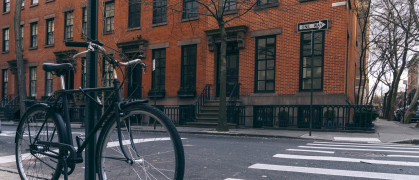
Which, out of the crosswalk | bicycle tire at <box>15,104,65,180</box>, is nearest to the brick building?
the crosswalk

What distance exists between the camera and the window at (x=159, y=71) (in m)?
20.1

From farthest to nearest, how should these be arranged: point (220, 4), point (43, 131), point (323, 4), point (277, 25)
Answer: point (277, 25), point (323, 4), point (220, 4), point (43, 131)

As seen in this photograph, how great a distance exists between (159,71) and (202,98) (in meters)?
4.07

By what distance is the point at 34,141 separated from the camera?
379 cm

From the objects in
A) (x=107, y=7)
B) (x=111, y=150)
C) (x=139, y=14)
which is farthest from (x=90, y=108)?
(x=107, y=7)

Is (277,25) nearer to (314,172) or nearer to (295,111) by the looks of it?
(295,111)

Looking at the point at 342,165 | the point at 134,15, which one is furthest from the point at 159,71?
the point at 342,165

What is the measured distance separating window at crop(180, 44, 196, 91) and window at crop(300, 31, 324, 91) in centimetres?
637

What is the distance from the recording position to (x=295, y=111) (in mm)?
15508

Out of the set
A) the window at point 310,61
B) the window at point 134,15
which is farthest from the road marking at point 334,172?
the window at point 134,15

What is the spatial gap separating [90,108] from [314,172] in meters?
3.76

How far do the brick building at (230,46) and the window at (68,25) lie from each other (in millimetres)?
75

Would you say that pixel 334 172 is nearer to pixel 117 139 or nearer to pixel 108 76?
pixel 117 139

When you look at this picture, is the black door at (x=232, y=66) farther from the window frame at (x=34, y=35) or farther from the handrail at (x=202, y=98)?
the window frame at (x=34, y=35)
